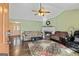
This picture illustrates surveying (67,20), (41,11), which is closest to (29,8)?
(41,11)

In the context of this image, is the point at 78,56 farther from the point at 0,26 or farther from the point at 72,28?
the point at 0,26

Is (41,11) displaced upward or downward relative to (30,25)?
upward

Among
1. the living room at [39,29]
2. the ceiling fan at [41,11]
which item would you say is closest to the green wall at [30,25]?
the living room at [39,29]

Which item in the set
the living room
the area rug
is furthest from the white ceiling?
the area rug

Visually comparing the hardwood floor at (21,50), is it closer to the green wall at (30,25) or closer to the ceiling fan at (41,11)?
the green wall at (30,25)

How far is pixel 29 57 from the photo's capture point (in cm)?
259

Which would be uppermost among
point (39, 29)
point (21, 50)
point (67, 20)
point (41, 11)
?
point (41, 11)

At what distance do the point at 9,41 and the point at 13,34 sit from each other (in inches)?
4.8

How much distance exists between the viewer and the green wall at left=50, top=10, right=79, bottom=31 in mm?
2523

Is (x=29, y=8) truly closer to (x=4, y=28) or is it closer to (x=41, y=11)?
(x=41, y=11)

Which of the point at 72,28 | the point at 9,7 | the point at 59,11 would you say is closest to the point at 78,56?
the point at 72,28

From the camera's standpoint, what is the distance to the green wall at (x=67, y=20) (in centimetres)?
252

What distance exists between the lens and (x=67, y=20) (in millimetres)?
2535

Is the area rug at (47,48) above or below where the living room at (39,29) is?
below
